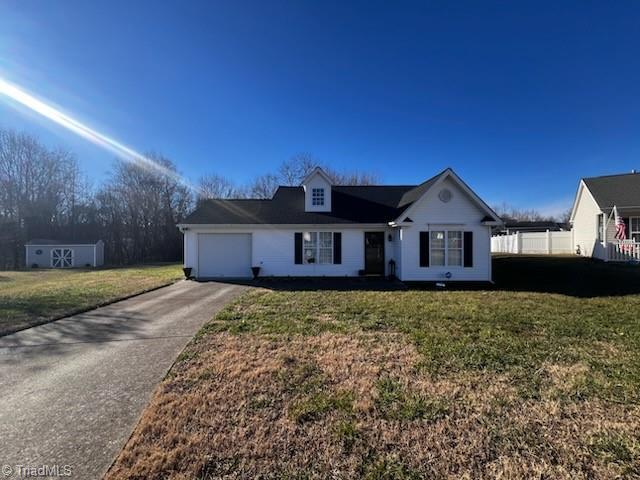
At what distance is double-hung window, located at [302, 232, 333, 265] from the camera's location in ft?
48.7

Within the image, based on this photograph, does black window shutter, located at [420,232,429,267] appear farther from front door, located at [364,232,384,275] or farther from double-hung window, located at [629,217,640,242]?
double-hung window, located at [629,217,640,242]

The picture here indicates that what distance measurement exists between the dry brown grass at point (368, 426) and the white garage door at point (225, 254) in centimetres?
1082

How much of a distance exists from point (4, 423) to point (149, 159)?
136 ft

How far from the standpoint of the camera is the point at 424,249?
1362 cm

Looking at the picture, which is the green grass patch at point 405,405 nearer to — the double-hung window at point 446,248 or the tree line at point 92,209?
the double-hung window at point 446,248

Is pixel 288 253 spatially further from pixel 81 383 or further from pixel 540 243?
pixel 540 243

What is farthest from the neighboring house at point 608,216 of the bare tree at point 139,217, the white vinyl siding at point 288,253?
the bare tree at point 139,217

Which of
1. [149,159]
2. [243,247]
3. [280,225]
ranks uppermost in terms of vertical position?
[149,159]

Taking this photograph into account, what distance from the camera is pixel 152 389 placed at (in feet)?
12.3

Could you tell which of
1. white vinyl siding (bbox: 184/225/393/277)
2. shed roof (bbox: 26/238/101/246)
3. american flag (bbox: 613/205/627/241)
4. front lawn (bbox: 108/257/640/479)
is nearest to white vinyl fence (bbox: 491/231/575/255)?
american flag (bbox: 613/205/627/241)

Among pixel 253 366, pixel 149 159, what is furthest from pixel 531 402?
pixel 149 159

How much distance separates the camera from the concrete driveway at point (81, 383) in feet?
8.75

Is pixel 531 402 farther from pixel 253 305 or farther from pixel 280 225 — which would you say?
pixel 280 225
